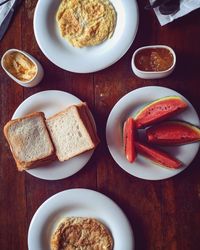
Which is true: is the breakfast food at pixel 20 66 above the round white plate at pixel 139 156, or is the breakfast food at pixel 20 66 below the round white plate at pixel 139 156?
above

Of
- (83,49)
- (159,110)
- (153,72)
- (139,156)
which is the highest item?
(83,49)

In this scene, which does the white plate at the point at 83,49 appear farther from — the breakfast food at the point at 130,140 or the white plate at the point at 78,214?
the white plate at the point at 78,214

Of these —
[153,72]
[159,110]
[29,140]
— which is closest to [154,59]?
[153,72]

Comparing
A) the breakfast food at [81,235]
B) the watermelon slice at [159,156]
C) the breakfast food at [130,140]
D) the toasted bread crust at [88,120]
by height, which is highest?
the toasted bread crust at [88,120]

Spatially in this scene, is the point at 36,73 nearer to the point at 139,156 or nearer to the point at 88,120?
the point at 88,120

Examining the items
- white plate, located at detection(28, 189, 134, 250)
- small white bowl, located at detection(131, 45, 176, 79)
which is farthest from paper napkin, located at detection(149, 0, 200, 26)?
white plate, located at detection(28, 189, 134, 250)

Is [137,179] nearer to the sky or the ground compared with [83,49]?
nearer to the ground

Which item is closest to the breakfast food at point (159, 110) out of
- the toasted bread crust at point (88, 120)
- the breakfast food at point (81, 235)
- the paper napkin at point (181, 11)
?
the toasted bread crust at point (88, 120)
